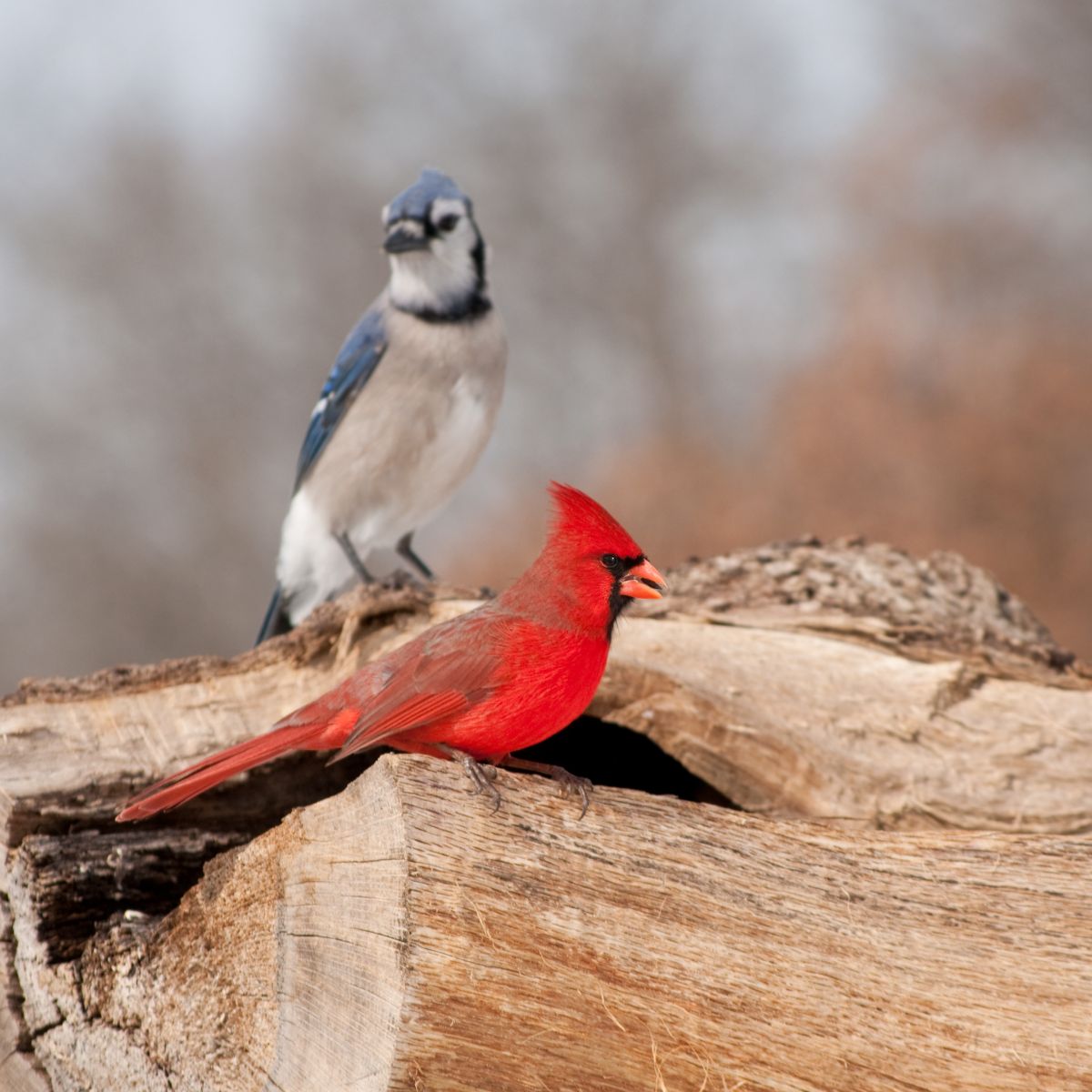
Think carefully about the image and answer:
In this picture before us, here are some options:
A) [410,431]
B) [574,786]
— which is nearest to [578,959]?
[574,786]

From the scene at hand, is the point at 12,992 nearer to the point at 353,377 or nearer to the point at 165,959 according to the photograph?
the point at 165,959

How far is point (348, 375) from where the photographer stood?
117 inches

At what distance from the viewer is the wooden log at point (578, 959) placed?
54.9 inches

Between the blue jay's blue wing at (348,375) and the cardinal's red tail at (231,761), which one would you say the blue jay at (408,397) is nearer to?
the blue jay's blue wing at (348,375)

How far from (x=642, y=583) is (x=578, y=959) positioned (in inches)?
16.9

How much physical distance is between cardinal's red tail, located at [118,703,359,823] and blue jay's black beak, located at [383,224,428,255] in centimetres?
142

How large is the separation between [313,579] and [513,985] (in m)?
1.76

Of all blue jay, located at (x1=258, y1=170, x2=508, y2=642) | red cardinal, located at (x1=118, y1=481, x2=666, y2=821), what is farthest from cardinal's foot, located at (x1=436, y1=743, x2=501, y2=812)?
blue jay, located at (x1=258, y1=170, x2=508, y2=642)

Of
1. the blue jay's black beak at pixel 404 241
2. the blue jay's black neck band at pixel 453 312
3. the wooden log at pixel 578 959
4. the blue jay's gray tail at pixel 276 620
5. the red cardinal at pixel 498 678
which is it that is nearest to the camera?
the wooden log at pixel 578 959

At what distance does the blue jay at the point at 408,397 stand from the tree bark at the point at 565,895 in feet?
2.55

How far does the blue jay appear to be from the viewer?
289 cm

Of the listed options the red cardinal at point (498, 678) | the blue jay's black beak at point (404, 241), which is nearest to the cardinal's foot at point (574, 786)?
the red cardinal at point (498, 678)

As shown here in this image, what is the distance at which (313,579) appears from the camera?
3.06m

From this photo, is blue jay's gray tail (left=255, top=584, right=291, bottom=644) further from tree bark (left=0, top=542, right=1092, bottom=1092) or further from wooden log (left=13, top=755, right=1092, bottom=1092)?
wooden log (left=13, top=755, right=1092, bottom=1092)
